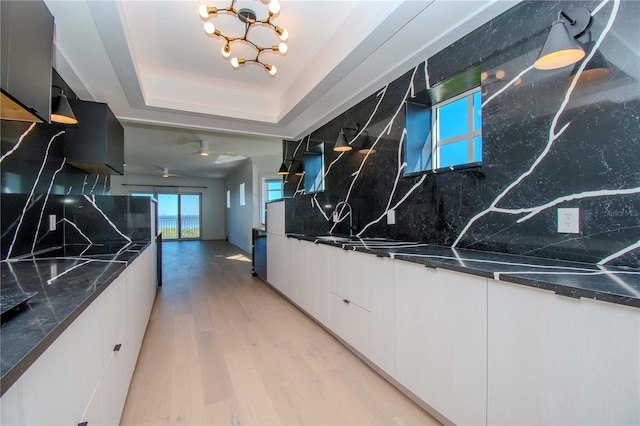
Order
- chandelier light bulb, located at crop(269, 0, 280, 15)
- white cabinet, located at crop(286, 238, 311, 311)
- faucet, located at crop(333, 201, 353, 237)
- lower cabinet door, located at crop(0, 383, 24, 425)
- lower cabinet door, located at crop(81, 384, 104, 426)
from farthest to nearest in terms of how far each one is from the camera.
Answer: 1. faucet, located at crop(333, 201, 353, 237)
2. white cabinet, located at crop(286, 238, 311, 311)
3. chandelier light bulb, located at crop(269, 0, 280, 15)
4. lower cabinet door, located at crop(81, 384, 104, 426)
5. lower cabinet door, located at crop(0, 383, 24, 425)

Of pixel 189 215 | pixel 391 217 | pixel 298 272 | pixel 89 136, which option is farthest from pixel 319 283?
pixel 189 215

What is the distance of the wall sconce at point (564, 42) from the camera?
1.25m

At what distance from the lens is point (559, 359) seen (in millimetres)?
1040

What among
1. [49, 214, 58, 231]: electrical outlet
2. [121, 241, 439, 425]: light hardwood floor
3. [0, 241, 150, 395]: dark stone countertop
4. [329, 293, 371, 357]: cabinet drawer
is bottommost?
[121, 241, 439, 425]: light hardwood floor

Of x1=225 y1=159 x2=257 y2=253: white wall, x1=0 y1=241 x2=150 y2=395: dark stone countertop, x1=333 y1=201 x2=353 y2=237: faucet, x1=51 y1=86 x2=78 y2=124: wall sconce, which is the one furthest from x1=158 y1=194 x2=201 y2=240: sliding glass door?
x1=0 y1=241 x2=150 y2=395: dark stone countertop

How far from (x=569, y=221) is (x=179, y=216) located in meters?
11.7

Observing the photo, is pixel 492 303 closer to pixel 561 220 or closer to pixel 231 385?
pixel 561 220

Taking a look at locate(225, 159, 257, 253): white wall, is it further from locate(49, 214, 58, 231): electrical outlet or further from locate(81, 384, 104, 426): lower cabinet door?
locate(81, 384, 104, 426): lower cabinet door

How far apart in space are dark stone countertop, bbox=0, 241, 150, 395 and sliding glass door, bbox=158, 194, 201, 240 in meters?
9.91

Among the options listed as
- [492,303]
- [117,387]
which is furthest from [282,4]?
[117,387]

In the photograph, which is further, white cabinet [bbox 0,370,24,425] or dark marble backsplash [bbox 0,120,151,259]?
dark marble backsplash [bbox 0,120,151,259]

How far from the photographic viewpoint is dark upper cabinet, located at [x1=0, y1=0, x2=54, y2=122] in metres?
0.98

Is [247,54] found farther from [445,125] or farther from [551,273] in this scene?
[551,273]

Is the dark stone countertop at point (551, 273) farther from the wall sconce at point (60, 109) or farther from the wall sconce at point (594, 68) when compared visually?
the wall sconce at point (60, 109)
